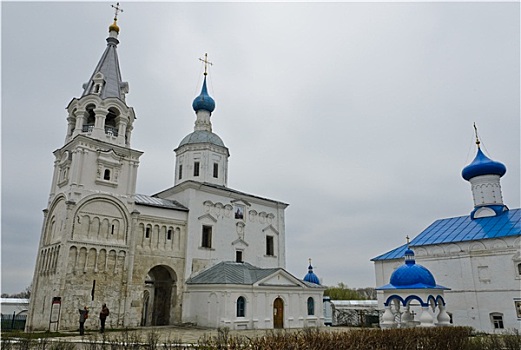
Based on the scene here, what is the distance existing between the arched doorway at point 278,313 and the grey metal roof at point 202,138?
41.5ft

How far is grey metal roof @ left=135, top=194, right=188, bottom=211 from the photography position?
23612 millimetres

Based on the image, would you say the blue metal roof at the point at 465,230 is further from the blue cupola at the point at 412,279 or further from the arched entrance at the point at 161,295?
the arched entrance at the point at 161,295

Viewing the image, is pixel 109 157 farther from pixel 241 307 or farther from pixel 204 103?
pixel 241 307

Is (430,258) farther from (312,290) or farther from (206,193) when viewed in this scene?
(206,193)

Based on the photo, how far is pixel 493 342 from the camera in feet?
37.8

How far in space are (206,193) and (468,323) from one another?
18.5 metres

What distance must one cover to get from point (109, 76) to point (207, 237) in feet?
40.2

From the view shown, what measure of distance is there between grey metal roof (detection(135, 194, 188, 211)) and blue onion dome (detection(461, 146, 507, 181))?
20.6 m

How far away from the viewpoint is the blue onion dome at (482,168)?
27.0 metres

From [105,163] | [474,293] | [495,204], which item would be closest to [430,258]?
[474,293]

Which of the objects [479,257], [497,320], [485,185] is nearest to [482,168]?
[485,185]

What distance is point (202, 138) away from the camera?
29094 millimetres

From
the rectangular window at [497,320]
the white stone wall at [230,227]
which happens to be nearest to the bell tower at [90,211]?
the white stone wall at [230,227]

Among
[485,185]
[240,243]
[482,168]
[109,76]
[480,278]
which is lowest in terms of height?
[480,278]
